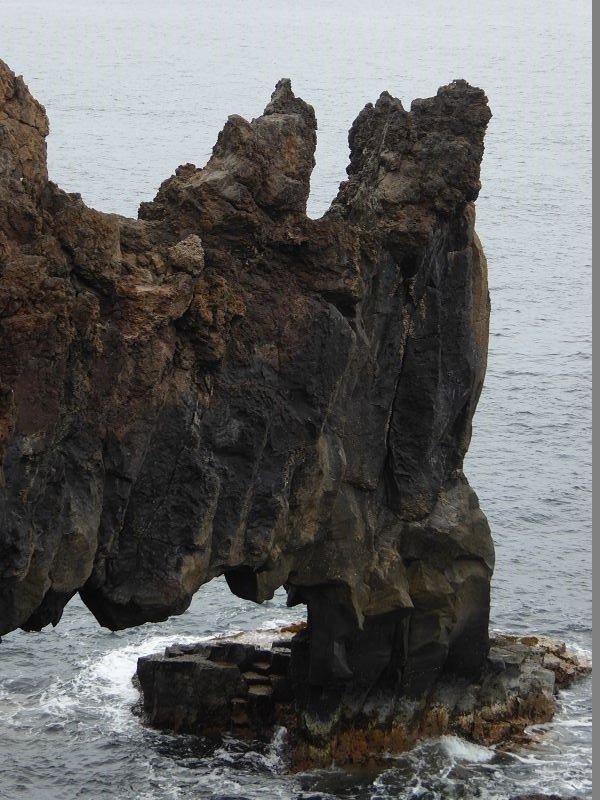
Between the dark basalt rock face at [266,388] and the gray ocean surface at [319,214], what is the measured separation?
3.88 m

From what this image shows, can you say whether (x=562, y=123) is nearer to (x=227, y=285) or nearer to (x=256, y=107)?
(x=256, y=107)

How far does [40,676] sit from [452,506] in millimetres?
14027

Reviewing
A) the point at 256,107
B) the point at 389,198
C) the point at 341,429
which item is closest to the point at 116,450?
the point at 341,429

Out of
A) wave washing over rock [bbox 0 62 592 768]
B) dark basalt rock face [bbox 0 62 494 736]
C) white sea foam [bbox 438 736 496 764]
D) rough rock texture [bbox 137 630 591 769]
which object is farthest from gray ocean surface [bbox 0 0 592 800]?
dark basalt rock face [bbox 0 62 494 736]

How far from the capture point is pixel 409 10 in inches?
5340

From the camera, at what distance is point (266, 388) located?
1332 inches

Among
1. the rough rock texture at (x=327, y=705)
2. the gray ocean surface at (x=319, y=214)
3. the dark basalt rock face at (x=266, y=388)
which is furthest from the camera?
the rough rock texture at (x=327, y=705)

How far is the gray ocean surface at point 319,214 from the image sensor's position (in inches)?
1570

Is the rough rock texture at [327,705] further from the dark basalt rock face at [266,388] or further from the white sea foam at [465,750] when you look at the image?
the dark basalt rock face at [266,388]

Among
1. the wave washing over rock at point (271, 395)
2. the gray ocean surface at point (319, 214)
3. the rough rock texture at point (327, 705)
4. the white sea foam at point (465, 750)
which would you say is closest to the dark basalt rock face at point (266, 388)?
the wave washing over rock at point (271, 395)

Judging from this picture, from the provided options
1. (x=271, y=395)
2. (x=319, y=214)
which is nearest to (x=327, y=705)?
(x=271, y=395)

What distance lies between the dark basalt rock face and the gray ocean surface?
3.88 metres

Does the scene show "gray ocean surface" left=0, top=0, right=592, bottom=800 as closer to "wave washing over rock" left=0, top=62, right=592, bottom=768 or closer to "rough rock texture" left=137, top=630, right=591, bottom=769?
"rough rock texture" left=137, top=630, right=591, bottom=769

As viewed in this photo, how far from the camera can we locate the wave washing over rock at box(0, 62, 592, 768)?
96.6 ft
